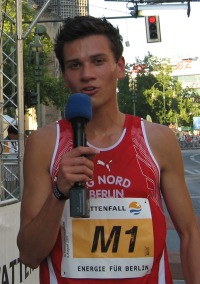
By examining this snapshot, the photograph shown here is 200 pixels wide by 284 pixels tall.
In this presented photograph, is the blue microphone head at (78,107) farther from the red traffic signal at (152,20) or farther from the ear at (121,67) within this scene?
the red traffic signal at (152,20)

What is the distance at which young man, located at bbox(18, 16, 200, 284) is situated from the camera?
2248mm

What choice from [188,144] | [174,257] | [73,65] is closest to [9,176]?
[174,257]

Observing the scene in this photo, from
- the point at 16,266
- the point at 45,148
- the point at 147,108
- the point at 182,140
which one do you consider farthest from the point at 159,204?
the point at 182,140

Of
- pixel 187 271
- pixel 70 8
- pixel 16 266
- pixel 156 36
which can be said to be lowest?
pixel 16 266

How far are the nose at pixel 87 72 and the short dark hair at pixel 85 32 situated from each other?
110mm

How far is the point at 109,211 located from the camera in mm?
2271

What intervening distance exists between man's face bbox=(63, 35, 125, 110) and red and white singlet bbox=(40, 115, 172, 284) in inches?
7.9

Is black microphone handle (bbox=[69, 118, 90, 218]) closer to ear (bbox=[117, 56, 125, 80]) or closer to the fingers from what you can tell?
the fingers

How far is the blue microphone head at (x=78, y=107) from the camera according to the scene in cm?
205

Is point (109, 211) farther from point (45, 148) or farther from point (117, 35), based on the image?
point (117, 35)


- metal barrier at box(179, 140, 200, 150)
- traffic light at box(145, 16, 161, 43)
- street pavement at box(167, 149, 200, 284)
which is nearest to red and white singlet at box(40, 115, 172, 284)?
street pavement at box(167, 149, 200, 284)

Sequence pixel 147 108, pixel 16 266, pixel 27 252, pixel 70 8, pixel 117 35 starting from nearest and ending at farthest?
pixel 27 252 → pixel 117 35 → pixel 16 266 → pixel 147 108 → pixel 70 8

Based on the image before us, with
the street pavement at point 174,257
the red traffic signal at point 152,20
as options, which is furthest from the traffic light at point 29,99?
the street pavement at point 174,257

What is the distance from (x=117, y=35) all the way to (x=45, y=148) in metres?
0.49
